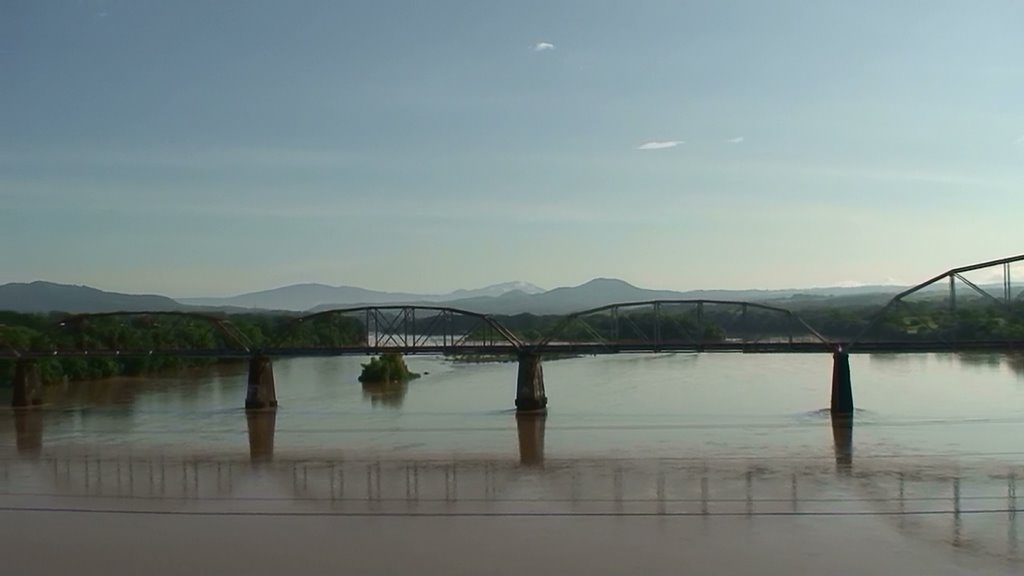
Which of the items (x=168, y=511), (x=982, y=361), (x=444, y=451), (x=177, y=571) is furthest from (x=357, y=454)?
(x=982, y=361)

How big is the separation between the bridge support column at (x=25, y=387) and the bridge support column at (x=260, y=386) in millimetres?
12367

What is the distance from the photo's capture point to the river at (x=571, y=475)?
18.9 meters

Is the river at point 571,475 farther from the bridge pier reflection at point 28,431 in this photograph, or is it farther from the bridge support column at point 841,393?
the bridge support column at point 841,393

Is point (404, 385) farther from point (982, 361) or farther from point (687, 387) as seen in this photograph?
point (982, 361)

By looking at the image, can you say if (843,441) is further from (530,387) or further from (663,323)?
(663,323)

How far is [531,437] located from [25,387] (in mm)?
30539

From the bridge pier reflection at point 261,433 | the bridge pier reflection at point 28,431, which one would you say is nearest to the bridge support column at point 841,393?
the bridge pier reflection at point 261,433

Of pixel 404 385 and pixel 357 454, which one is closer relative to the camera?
pixel 357 454

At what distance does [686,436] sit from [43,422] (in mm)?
28601

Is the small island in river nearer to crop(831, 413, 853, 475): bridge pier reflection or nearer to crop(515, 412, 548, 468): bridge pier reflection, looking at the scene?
crop(515, 412, 548, 468): bridge pier reflection

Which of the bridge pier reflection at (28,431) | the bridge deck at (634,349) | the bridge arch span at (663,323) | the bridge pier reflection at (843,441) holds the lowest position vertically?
the bridge pier reflection at (843,441)

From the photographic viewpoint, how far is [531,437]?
121 ft

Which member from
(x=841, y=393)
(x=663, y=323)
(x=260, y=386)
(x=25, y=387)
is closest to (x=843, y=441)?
(x=841, y=393)

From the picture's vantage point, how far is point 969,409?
44281mm
